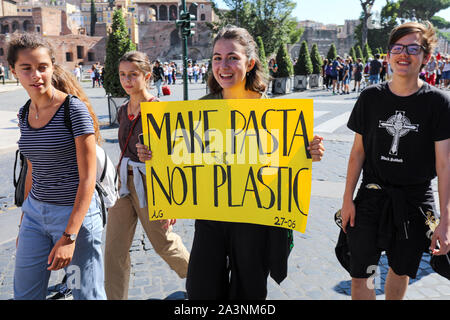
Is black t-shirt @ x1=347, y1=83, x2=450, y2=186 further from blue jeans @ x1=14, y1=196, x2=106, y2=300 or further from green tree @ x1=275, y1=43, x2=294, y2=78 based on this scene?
green tree @ x1=275, y1=43, x2=294, y2=78

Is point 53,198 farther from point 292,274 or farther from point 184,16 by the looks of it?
point 184,16

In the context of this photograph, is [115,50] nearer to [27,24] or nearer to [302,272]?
[302,272]

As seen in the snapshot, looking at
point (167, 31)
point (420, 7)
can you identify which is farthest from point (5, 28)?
point (420, 7)

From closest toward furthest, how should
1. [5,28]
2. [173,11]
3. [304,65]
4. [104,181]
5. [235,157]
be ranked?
1. [235,157]
2. [104,181]
3. [304,65]
4. [5,28]
5. [173,11]

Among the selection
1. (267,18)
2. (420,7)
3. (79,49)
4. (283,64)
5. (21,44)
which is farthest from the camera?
(420,7)

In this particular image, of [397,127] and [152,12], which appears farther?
[152,12]

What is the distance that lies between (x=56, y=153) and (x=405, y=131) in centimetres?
173

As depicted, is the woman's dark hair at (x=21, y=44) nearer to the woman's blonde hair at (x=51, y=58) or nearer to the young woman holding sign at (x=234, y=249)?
the woman's blonde hair at (x=51, y=58)

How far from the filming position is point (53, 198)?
193 cm

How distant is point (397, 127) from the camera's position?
2102 millimetres

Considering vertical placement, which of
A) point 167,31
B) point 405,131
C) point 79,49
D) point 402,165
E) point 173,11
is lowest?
point 402,165

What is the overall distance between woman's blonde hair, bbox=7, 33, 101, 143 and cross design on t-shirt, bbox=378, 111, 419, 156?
5.05 feet

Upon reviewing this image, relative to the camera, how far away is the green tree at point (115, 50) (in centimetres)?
1040
